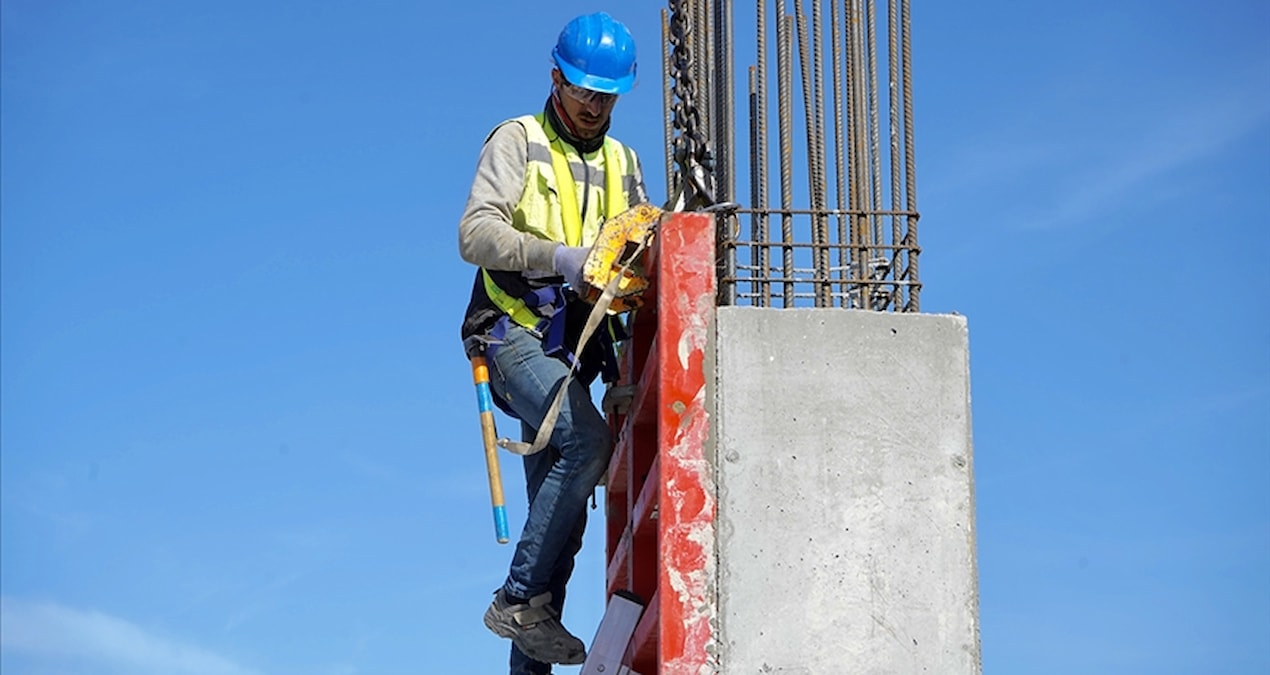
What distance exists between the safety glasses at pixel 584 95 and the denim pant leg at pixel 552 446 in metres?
1.03

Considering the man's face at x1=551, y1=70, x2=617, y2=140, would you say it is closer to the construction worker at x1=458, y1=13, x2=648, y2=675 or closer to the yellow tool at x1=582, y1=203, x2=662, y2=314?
the construction worker at x1=458, y1=13, x2=648, y2=675

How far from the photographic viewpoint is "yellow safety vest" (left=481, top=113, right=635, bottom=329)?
24.7 feet

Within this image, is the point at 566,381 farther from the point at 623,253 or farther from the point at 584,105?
the point at 584,105

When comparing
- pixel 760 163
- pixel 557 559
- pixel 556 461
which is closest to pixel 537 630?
pixel 557 559

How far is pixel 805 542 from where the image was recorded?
6.23 m

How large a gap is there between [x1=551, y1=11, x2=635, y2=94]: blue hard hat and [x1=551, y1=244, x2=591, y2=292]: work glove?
31.7 inches

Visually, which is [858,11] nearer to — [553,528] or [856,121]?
[856,121]

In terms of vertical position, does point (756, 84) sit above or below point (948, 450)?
above

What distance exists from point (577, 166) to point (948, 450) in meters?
2.24

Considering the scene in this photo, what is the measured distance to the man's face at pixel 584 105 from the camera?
755 cm

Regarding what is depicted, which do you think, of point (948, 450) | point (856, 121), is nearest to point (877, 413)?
point (948, 450)

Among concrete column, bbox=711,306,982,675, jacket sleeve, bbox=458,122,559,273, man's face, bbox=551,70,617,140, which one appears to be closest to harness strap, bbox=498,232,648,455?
jacket sleeve, bbox=458,122,559,273

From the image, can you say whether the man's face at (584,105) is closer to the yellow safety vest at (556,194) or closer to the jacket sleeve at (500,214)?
the yellow safety vest at (556,194)

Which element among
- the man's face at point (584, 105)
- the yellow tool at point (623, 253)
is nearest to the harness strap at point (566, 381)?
the yellow tool at point (623, 253)
